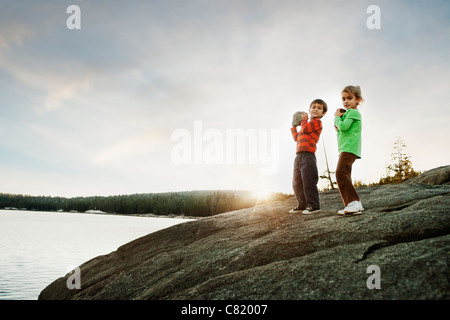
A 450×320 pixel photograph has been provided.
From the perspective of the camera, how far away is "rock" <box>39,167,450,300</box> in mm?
3475

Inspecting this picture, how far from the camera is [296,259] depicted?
4582 millimetres

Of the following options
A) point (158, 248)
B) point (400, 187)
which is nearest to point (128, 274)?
point (158, 248)

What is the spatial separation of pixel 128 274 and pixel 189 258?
5.41ft

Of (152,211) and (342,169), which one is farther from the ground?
(342,169)

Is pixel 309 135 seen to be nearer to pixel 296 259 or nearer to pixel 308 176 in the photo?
pixel 308 176

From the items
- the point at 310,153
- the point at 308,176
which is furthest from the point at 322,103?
the point at 308,176

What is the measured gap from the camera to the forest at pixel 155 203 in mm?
90537

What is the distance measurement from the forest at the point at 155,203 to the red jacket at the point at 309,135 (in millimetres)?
43908

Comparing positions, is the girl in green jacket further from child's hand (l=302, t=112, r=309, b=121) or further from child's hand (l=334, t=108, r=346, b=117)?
child's hand (l=302, t=112, r=309, b=121)

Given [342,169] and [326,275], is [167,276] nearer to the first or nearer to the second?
[326,275]

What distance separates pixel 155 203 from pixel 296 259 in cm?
11403

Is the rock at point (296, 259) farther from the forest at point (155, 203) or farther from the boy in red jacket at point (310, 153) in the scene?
the forest at point (155, 203)

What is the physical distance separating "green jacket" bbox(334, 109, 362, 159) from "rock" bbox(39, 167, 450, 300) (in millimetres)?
1455

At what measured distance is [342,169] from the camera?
627cm
